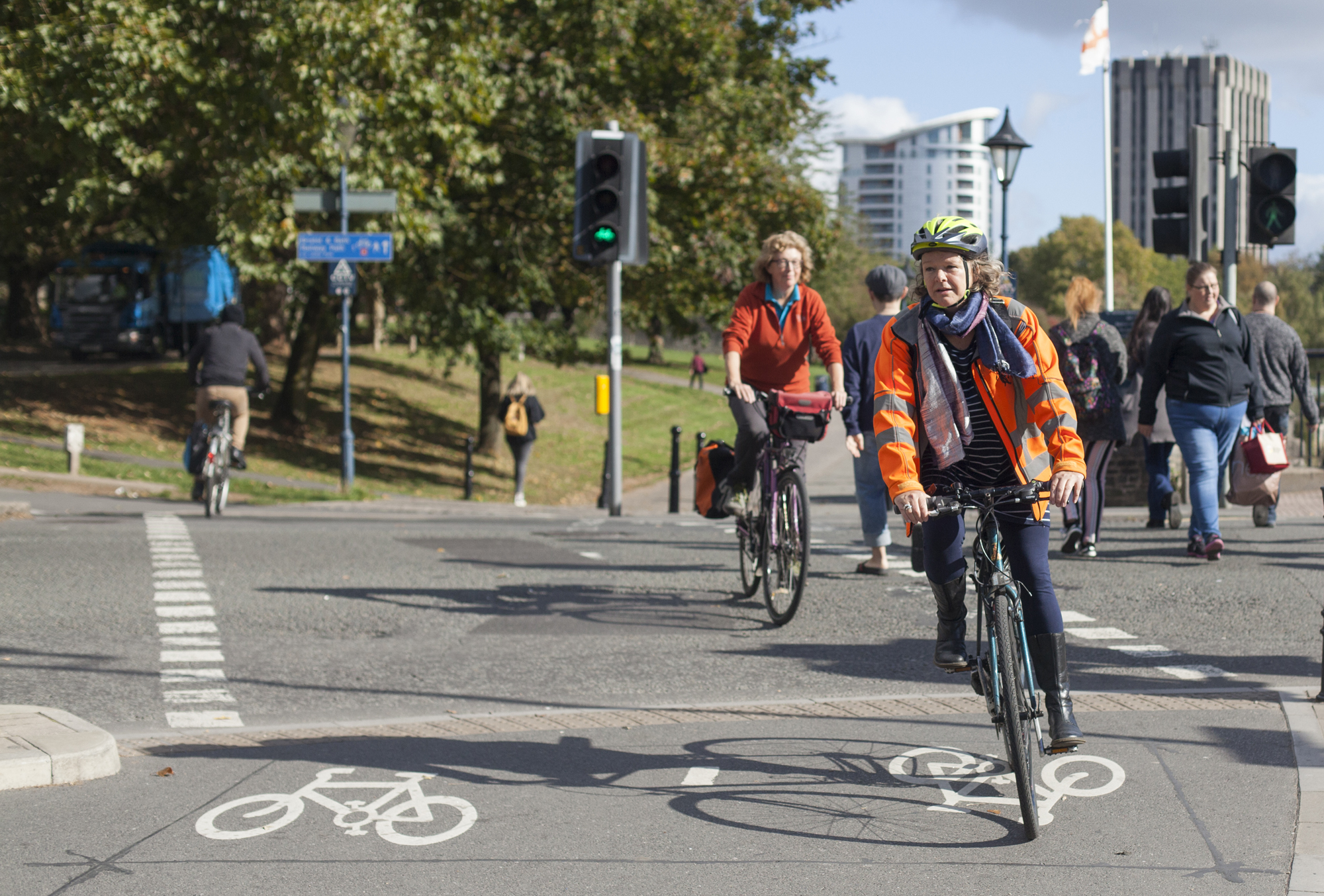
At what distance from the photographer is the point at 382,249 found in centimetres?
1869

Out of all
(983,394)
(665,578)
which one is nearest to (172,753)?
(983,394)

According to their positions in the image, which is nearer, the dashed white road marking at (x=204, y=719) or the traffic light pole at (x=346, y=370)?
the dashed white road marking at (x=204, y=719)

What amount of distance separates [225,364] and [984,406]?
1088 centimetres

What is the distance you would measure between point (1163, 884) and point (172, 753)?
11.4ft

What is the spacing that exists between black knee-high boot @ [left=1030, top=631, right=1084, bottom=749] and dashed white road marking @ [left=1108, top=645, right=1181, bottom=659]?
105 inches

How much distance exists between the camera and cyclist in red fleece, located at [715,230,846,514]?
787 cm

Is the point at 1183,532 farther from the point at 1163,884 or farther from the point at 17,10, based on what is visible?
the point at 17,10

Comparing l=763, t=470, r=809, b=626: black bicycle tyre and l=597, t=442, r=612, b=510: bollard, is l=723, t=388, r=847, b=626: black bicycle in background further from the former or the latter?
l=597, t=442, r=612, b=510: bollard

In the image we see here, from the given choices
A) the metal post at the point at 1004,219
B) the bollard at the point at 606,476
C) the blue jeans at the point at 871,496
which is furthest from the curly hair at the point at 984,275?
the metal post at the point at 1004,219

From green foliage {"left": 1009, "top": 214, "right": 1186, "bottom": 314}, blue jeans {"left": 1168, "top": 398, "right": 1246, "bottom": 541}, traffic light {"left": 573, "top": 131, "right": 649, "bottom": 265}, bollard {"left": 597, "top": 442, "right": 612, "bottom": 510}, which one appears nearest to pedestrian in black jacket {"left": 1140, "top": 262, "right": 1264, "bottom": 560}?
blue jeans {"left": 1168, "top": 398, "right": 1246, "bottom": 541}

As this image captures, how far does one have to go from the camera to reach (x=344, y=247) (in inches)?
738

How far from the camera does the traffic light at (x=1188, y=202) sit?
1221 cm

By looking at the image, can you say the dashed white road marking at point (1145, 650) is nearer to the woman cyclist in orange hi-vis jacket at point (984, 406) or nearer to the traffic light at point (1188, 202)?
the woman cyclist in orange hi-vis jacket at point (984, 406)

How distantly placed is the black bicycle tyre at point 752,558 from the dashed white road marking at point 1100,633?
1.68m
